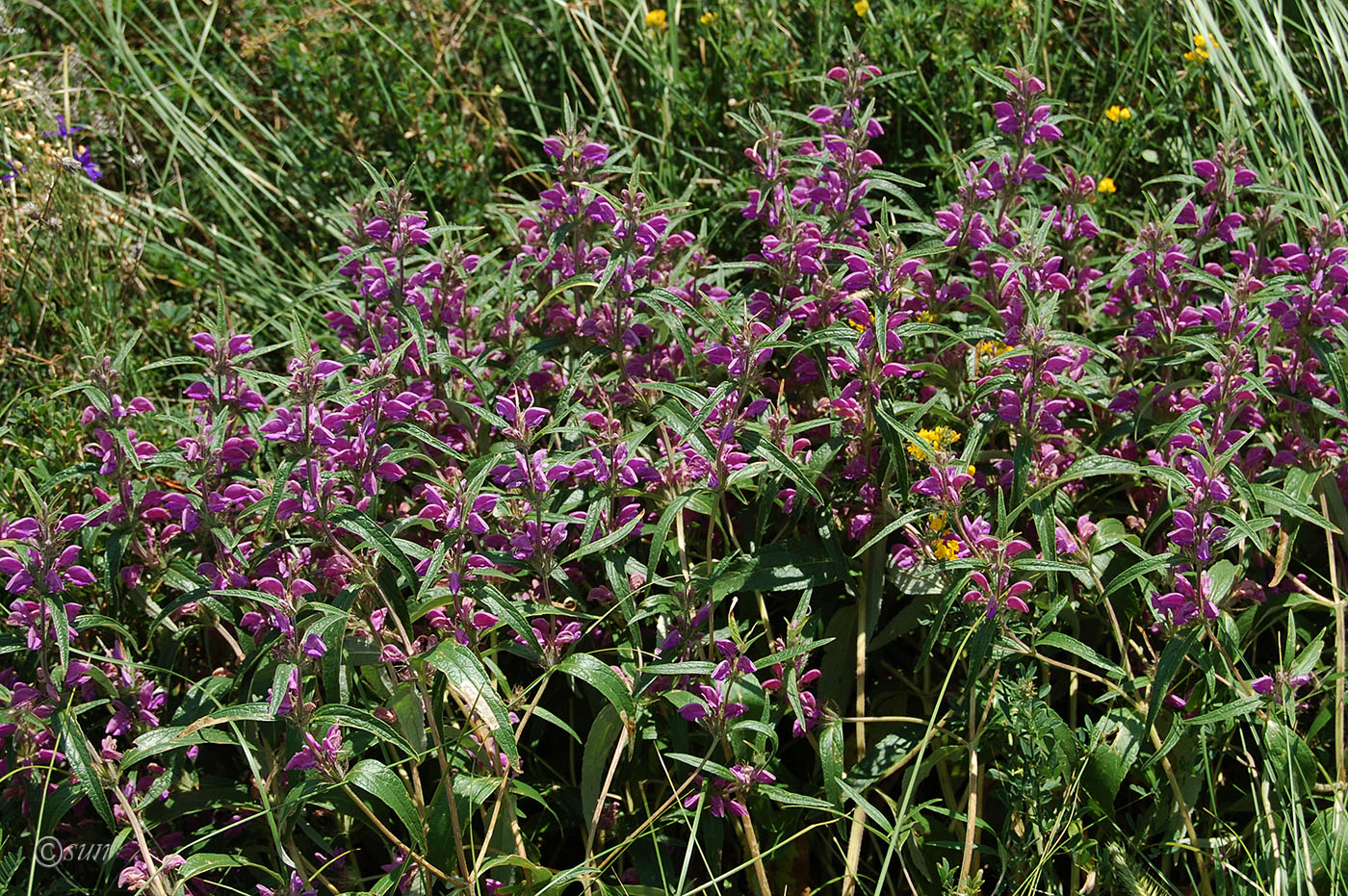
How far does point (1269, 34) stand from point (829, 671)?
112 inches

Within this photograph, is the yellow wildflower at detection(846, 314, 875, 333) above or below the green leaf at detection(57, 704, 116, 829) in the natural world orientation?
below

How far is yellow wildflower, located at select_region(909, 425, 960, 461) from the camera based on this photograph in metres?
2.36

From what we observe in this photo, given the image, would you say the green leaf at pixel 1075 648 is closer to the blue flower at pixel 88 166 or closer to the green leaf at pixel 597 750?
the green leaf at pixel 597 750

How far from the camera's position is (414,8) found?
4.70 metres

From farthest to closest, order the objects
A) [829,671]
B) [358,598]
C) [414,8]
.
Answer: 1. [414,8]
2. [829,671]
3. [358,598]

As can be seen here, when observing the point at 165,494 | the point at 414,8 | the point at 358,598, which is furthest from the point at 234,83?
the point at 358,598

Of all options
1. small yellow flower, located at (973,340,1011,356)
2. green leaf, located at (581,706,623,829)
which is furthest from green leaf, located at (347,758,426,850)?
small yellow flower, located at (973,340,1011,356)

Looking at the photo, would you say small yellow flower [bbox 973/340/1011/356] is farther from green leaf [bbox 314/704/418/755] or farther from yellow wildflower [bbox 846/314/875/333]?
green leaf [bbox 314/704/418/755]

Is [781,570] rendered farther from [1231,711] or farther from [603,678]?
[1231,711]

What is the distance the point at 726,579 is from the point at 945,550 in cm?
44

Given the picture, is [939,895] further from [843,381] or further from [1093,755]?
[843,381]

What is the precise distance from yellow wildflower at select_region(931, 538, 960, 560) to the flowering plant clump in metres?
0.04

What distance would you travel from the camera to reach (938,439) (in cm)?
254

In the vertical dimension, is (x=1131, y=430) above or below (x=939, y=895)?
above
